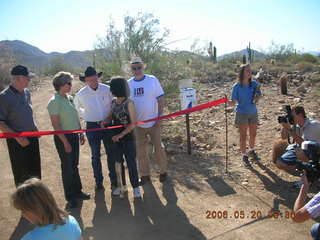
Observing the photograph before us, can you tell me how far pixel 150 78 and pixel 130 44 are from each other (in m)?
3.31

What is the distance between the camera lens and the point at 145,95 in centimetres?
434

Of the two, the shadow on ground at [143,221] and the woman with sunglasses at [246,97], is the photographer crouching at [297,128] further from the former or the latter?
the shadow on ground at [143,221]

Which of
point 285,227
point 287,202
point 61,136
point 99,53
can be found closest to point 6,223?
point 61,136

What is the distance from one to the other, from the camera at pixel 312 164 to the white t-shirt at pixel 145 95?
2246mm

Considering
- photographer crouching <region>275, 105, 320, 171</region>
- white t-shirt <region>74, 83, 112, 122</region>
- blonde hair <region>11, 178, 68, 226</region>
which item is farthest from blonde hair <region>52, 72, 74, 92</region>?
photographer crouching <region>275, 105, 320, 171</region>

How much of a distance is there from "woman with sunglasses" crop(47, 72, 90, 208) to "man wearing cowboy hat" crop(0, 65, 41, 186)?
296 millimetres

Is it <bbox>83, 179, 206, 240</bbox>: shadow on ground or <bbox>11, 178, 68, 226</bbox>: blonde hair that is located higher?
<bbox>11, 178, 68, 226</bbox>: blonde hair

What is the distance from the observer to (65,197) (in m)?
4.20

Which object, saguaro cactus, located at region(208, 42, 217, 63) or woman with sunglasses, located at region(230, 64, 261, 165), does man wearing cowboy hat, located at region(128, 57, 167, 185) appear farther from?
saguaro cactus, located at region(208, 42, 217, 63)

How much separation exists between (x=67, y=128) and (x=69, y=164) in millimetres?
493

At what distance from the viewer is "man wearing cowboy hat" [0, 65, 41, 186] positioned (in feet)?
11.5

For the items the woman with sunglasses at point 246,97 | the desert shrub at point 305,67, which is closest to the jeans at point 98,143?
the woman with sunglasses at point 246,97

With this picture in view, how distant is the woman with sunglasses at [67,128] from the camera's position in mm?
3744

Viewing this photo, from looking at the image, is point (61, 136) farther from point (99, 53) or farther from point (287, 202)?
point (99, 53)
